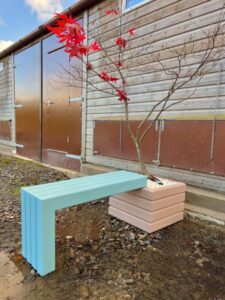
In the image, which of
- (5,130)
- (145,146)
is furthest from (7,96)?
(145,146)

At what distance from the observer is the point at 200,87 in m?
2.45

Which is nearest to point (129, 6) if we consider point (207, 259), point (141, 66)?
point (141, 66)

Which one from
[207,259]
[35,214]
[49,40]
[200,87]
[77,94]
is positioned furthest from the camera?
[49,40]

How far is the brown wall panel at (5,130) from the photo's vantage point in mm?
6470

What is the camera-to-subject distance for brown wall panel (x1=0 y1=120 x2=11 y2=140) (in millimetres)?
6470

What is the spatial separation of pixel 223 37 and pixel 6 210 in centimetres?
283

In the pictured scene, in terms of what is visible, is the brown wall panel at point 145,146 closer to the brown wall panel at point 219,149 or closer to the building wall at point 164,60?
the building wall at point 164,60

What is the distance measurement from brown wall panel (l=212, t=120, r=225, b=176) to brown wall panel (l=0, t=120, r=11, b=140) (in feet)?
18.5

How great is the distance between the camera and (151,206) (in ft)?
6.49

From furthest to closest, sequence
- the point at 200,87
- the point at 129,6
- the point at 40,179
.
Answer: the point at 40,179 < the point at 129,6 < the point at 200,87

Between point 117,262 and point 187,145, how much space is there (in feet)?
4.76

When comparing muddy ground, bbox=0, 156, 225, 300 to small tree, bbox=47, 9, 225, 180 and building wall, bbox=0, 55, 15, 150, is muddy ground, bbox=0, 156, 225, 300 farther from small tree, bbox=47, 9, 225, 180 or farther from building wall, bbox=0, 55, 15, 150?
building wall, bbox=0, 55, 15, 150

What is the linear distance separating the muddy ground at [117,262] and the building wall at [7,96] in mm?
4362

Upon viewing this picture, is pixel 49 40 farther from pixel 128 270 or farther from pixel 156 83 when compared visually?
pixel 128 270
